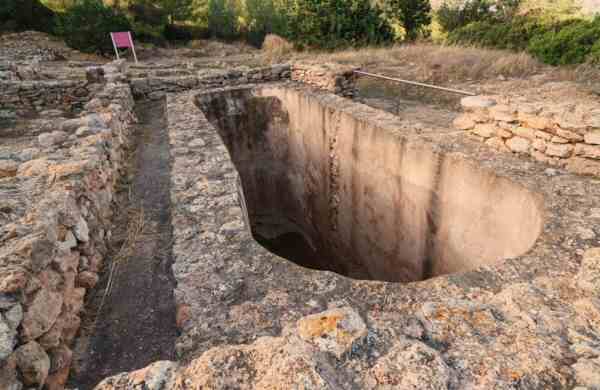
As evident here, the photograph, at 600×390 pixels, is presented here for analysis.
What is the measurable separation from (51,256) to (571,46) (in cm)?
1339

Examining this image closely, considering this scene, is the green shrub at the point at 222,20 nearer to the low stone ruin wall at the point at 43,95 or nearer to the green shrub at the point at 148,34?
the green shrub at the point at 148,34

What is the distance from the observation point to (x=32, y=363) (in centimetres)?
143

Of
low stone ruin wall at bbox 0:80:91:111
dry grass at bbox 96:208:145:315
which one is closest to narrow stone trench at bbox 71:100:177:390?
dry grass at bbox 96:208:145:315

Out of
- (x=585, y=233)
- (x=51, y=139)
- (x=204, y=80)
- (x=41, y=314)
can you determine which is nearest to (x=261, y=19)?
(x=204, y=80)

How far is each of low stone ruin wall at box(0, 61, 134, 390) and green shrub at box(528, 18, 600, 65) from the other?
40.7ft

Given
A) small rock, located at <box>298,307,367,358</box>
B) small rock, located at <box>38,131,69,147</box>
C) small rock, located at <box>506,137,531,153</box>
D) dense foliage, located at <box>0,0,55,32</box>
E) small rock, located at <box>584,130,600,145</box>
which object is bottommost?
small rock, located at <box>298,307,367,358</box>

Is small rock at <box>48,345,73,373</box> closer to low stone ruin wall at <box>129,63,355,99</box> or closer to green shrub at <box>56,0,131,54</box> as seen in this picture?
low stone ruin wall at <box>129,63,355,99</box>

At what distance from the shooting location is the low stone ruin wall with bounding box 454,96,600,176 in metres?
2.97

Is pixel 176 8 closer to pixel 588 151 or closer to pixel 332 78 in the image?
pixel 332 78

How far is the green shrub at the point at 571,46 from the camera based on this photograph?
31.4 ft

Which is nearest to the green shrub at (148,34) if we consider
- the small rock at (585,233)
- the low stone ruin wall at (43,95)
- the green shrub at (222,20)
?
the green shrub at (222,20)

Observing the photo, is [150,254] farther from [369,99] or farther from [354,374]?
[369,99]

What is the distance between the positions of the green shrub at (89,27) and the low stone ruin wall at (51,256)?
15.1 metres

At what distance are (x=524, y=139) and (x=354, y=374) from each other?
10.6 ft
